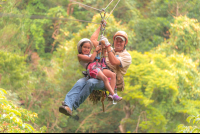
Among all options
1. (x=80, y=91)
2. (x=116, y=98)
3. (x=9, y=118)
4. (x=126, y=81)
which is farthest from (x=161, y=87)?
(x=80, y=91)

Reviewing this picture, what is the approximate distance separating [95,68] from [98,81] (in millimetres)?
193

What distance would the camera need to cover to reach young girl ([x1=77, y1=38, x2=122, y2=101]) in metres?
4.21

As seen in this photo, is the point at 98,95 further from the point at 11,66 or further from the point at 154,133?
the point at 154,133

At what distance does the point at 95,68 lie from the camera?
4.28 m

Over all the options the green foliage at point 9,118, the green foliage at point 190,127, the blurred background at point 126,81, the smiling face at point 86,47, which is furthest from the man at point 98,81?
the blurred background at point 126,81

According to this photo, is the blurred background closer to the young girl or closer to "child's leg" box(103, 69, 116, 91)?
the young girl

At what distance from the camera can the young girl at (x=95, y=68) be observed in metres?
4.21

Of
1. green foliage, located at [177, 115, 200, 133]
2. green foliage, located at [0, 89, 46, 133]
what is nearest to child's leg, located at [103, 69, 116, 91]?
green foliage, located at [0, 89, 46, 133]

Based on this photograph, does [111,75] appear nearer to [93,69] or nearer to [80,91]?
[93,69]

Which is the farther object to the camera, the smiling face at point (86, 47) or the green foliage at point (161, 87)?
the green foliage at point (161, 87)

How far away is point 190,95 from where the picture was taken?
50.7 ft

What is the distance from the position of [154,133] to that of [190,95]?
273 centimetres

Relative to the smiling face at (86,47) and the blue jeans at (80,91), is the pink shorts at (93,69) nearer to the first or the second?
the blue jeans at (80,91)

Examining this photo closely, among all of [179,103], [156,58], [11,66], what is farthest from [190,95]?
[11,66]
